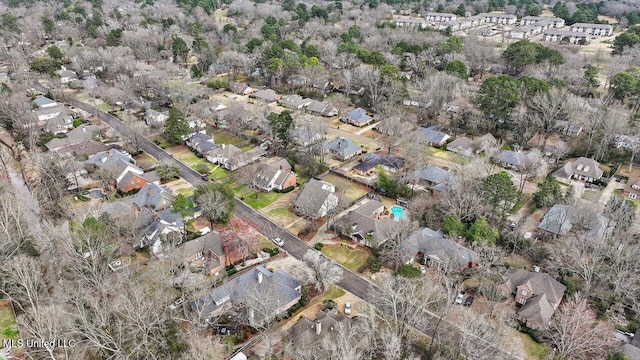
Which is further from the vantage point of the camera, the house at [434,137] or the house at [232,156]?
the house at [434,137]

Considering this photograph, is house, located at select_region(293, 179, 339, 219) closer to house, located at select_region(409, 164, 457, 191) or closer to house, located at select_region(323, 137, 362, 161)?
house, located at select_region(409, 164, 457, 191)

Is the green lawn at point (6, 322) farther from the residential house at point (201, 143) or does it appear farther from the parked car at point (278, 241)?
the residential house at point (201, 143)

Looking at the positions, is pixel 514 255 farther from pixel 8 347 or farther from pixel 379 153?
pixel 8 347

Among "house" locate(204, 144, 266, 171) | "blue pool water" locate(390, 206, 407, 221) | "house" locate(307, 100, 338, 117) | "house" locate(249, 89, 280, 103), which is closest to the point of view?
"blue pool water" locate(390, 206, 407, 221)

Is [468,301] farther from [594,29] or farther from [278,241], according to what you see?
[594,29]

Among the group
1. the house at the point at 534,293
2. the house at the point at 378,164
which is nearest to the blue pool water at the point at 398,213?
the house at the point at 378,164

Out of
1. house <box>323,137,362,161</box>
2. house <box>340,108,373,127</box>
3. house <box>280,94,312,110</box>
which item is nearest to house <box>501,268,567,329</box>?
house <box>323,137,362,161</box>
